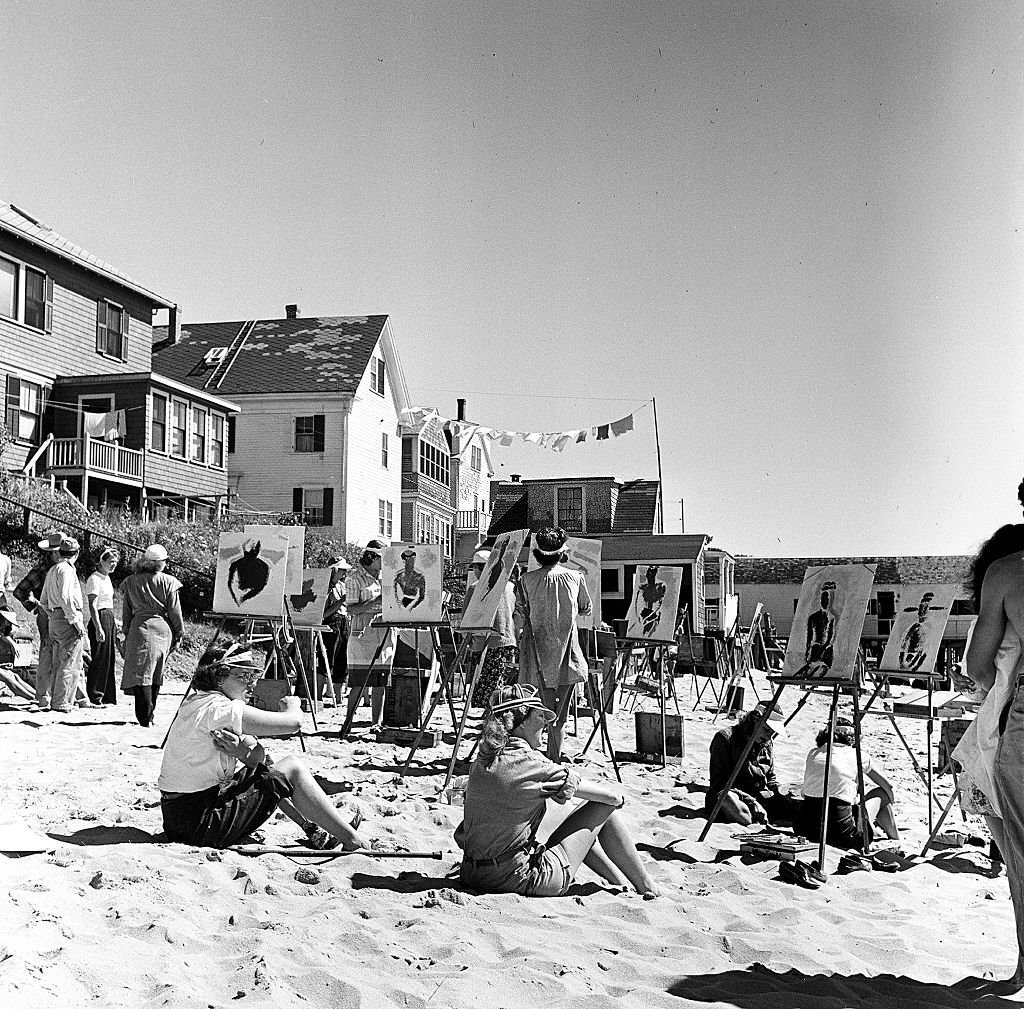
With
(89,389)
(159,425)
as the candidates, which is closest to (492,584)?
(89,389)

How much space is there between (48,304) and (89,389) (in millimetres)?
2145

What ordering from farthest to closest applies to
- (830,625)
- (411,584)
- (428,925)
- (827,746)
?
(411,584) → (830,625) → (827,746) → (428,925)

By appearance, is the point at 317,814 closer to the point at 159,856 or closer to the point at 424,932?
the point at 159,856

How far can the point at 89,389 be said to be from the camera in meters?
25.6

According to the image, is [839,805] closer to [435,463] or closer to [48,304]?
[48,304]

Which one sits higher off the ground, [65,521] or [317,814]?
[65,521]

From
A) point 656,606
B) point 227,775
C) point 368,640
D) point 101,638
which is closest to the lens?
point 227,775

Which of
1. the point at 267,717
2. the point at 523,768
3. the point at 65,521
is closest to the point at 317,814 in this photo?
the point at 267,717

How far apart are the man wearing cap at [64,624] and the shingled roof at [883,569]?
→ 38736mm

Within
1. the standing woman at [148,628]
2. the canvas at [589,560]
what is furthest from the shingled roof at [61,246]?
the canvas at [589,560]

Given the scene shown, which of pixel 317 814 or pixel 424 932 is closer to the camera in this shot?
pixel 424 932

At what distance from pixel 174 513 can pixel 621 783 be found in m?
20.9

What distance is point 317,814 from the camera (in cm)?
570

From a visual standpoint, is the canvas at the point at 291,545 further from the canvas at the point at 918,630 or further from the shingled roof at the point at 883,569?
the shingled roof at the point at 883,569
